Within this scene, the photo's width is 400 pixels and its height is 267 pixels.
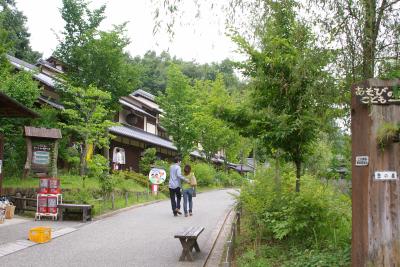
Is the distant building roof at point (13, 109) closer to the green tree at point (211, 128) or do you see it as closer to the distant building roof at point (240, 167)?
the green tree at point (211, 128)

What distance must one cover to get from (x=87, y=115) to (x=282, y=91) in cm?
1397

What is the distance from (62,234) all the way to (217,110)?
5.05 metres

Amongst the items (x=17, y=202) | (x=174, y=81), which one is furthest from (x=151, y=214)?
(x=174, y=81)

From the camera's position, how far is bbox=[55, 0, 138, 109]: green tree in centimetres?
2325

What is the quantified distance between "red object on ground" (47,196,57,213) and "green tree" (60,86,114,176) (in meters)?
6.91

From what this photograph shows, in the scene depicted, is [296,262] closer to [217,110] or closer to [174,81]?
[217,110]

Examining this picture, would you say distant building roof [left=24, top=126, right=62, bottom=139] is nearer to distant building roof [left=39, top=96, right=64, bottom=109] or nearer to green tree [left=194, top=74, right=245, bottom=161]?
distant building roof [left=39, top=96, right=64, bottom=109]

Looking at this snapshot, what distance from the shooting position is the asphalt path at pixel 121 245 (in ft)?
26.6

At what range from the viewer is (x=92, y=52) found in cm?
2327

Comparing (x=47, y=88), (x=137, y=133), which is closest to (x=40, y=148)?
(x=47, y=88)

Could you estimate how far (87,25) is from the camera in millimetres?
24156

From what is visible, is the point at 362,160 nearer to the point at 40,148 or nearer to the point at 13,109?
the point at 13,109

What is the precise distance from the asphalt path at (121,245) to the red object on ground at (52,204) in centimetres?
144

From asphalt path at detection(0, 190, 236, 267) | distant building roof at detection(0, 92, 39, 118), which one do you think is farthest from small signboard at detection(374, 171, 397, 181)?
distant building roof at detection(0, 92, 39, 118)
